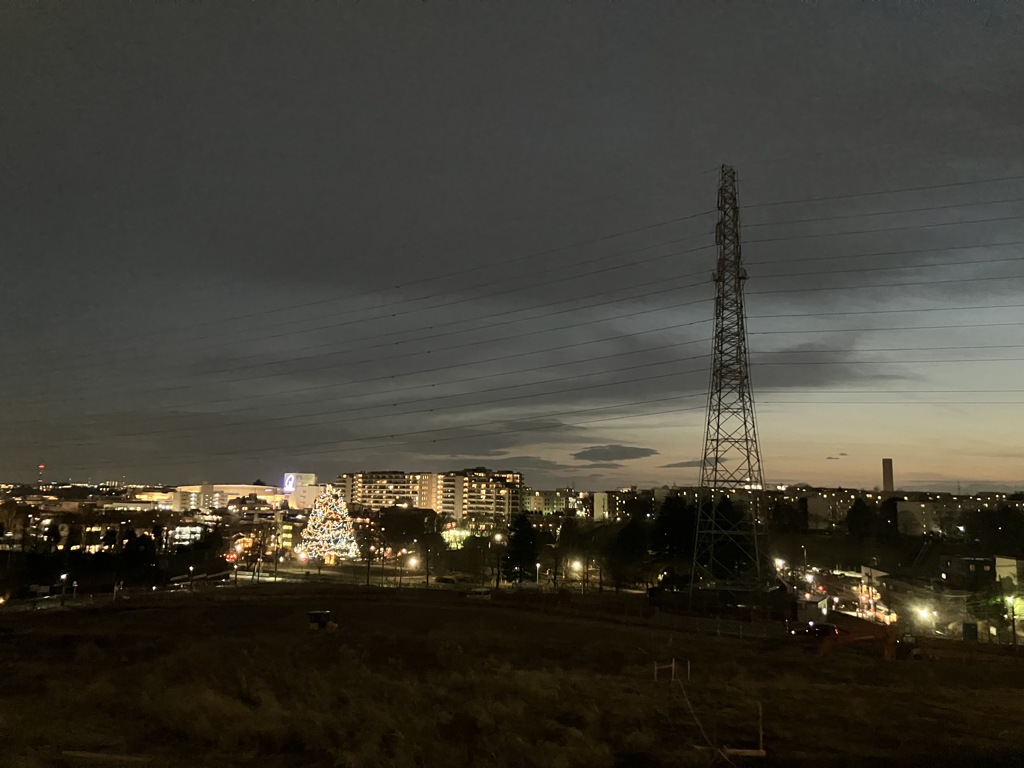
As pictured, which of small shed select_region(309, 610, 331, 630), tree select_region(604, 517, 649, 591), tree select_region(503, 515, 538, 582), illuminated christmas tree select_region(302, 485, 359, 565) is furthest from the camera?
illuminated christmas tree select_region(302, 485, 359, 565)

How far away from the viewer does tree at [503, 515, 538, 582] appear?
68.3 m

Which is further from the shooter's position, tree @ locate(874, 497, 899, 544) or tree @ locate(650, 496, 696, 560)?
tree @ locate(874, 497, 899, 544)

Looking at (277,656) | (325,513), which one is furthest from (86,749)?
(325,513)

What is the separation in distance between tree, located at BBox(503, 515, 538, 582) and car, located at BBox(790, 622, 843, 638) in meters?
34.5

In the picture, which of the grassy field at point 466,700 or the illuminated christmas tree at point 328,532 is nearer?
the grassy field at point 466,700

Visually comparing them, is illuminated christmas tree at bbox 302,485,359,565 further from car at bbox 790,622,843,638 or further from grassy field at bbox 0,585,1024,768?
car at bbox 790,622,843,638

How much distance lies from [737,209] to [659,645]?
77.9ft

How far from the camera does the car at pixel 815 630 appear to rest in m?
34.5

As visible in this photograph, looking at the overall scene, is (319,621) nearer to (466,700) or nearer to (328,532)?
(466,700)

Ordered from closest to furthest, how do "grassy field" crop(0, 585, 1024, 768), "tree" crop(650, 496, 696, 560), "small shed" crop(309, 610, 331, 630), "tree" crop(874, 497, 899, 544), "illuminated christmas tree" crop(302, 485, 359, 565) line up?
"grassy field" crop(0, 585, 1024, 768)
"small shed" crop(309, 610, 331, 630)
"tree" crop(650, 496, 696, 560)
"illuminated christmas tree" crop(302, 485, 359, 565)
"tree" crop(874, 497, 899, 544)

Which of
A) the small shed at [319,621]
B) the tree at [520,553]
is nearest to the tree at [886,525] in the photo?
the tree at [520,553]

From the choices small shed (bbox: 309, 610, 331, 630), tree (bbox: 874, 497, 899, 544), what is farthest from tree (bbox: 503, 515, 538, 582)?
tree (bbox: 874, 497, 899, 544)

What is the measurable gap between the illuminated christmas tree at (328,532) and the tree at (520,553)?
20573 mm

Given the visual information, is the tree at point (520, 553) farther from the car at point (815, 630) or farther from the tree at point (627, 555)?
the car at point (815, 630)
